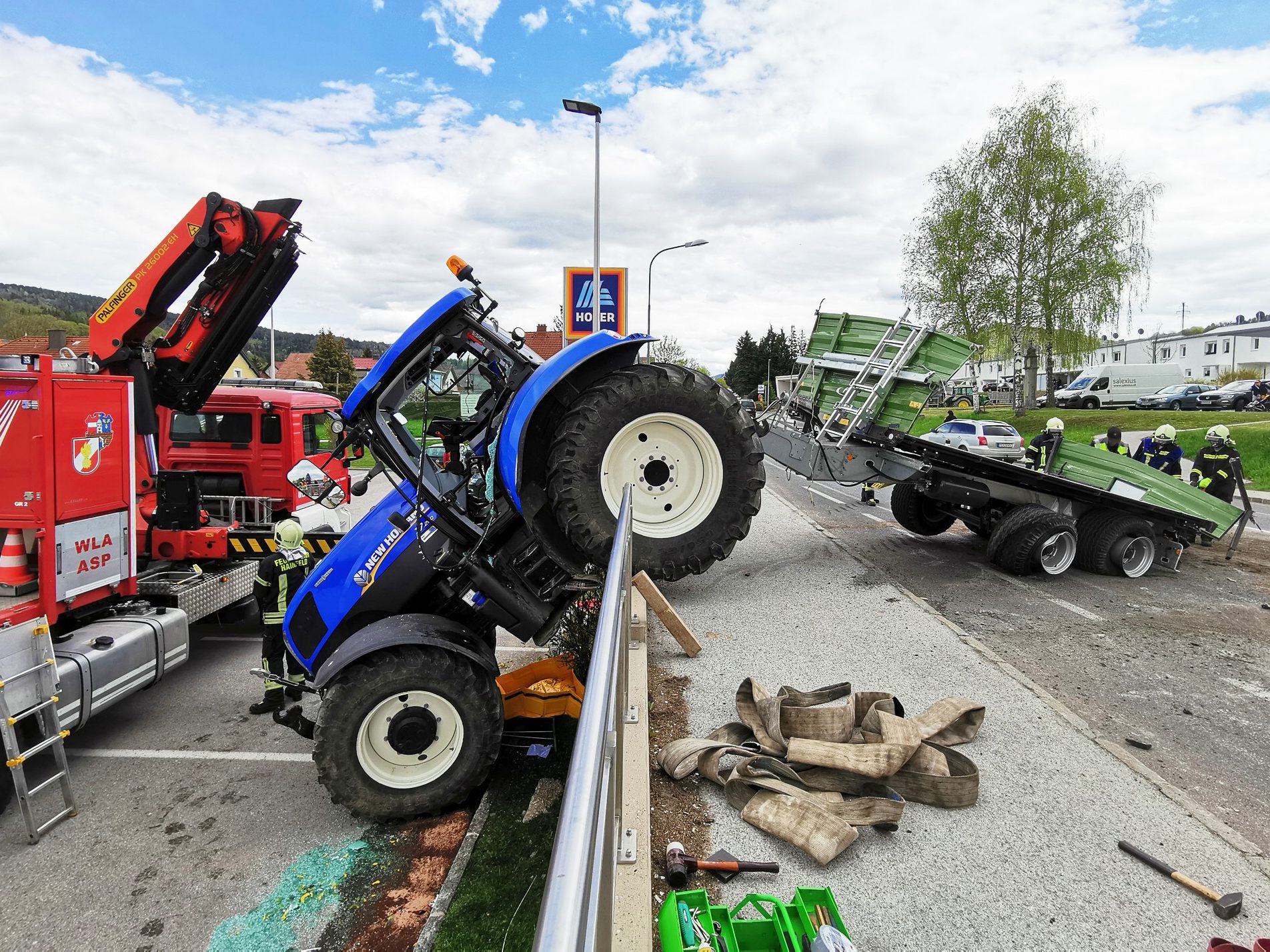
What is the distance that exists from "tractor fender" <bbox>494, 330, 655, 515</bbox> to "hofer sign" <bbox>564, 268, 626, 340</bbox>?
9.11m

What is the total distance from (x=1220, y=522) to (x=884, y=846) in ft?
26.7

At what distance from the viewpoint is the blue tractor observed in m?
3.94

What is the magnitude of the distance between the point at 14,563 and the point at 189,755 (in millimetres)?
1677

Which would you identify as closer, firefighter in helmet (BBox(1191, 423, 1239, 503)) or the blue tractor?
the blue tractor

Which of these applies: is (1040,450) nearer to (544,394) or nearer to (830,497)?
(830,497)

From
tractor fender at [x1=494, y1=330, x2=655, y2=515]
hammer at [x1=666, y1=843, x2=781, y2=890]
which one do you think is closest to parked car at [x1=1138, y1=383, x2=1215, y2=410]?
tractor fender at [x1=494, y1=330, x2=655, y2=515]

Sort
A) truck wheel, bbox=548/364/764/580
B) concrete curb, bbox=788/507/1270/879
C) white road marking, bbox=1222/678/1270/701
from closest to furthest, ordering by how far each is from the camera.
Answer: concrete curb, bbox=788/507/1270/879 → truck wheel, bbox=548/364/764/580 → white road marking, bbox=1222/678/1270/701

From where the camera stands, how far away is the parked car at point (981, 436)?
23.6m

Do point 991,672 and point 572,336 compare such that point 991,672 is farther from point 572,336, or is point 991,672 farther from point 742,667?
point 572,336

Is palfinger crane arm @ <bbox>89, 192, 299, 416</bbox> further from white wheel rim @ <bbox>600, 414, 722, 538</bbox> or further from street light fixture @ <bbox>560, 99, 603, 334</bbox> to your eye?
street light fixture @ <bbox>560, 99, 603, 334</bbox>

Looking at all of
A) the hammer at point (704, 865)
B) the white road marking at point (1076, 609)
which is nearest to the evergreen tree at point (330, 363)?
the white road marking at point (1076, 609)

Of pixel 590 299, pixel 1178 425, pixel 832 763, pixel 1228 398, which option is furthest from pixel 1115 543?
pixel 1228 398

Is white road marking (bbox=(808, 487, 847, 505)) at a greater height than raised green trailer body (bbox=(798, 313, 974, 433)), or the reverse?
raised green trailer body (bbox=(798, 313, 974, 433))

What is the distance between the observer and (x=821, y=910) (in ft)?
9.19
